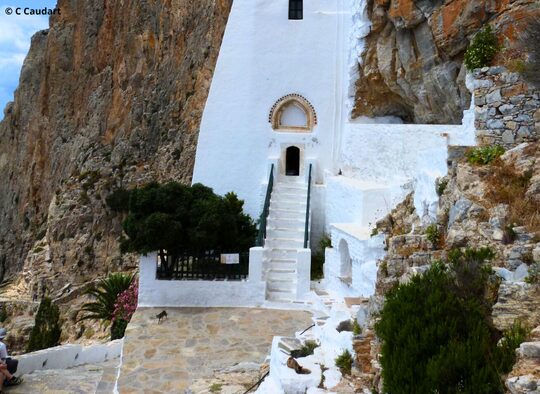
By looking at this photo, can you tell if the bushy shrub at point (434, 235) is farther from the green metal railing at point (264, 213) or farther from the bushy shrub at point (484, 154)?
the green metal railing at point (264, 213)

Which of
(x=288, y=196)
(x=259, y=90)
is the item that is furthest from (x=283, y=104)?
(x=288, y=196)

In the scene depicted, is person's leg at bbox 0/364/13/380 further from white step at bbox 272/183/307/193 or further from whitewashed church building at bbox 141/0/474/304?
white step at bbox 272/183/307/193

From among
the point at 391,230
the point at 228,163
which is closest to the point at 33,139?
the point at 228,163

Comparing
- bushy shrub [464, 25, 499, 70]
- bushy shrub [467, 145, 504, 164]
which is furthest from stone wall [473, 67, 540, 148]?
bushy shrub [467, 145, 504, 164]

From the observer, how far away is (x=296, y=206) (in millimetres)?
15586

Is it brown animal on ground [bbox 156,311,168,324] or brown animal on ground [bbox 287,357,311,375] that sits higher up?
brown animal on ground [bbox 287,357,311,375]

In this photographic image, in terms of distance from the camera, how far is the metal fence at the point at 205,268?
41.2ft

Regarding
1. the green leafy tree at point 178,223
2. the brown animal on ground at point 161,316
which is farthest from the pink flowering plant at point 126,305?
the brown animal on ground at point 161,316

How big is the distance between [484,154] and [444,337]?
4397 millimetres

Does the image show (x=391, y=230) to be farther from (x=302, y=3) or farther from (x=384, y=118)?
(x=302, y=3)

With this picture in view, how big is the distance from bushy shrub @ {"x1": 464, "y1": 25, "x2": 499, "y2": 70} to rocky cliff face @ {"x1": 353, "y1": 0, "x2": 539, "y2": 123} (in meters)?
0.20

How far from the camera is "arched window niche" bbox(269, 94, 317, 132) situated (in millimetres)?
16953

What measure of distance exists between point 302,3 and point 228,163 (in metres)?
6.05

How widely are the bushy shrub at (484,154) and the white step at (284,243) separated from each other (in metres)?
6.63
